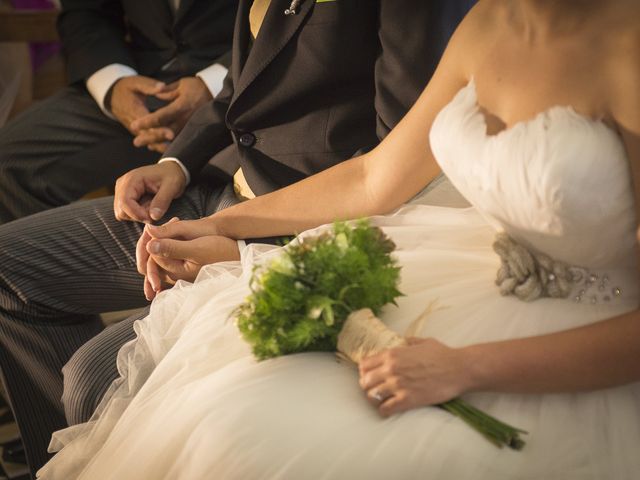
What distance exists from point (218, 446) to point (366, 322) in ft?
0.90

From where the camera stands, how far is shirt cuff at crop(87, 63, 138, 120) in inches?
108

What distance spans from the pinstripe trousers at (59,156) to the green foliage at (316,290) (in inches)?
60.3

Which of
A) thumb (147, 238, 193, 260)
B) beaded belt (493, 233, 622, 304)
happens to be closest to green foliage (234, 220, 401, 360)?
beaded belt (493, 233, 622, 304)

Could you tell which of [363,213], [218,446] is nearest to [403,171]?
[363,213]

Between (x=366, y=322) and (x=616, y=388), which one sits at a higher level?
(x=366, y=322)

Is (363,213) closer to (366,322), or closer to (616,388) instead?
(366,322)

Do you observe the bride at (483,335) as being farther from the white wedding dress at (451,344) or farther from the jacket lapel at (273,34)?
the jacket lapel at (273,34)

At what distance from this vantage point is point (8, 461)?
2242 mm

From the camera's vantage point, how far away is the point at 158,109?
2639 millimetres

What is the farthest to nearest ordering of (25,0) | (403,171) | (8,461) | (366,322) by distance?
1. (25,0)
2. (8,461)
3. (403,171)
4. (366,322)

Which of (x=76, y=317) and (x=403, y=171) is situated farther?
(x=76, y=317)

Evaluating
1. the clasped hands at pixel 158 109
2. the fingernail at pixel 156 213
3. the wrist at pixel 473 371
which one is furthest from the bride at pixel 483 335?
the clasped hands at pixel 158 109

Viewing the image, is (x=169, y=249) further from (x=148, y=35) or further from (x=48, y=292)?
(x=148, y=35)

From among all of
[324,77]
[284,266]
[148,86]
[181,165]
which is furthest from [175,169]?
[284,266]
